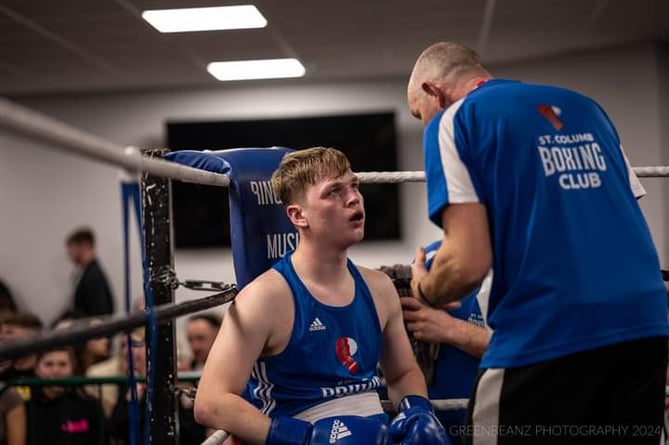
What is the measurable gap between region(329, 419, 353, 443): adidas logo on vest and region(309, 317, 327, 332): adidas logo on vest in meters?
0.22

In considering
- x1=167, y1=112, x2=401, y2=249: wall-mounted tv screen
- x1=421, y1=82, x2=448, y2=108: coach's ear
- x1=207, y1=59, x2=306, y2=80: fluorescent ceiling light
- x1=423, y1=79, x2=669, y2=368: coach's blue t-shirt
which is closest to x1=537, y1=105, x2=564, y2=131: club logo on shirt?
x1=423, y1=79, x2=669, y2=368: coach's blue t-shirt

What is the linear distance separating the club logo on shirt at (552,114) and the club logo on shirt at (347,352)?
0.65 metres

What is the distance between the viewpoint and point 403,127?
7652 millimetres

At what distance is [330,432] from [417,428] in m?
0.17

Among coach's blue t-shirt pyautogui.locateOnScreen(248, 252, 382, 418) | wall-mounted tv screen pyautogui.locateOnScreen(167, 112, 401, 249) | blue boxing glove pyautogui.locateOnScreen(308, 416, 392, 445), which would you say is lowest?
blue boxing glove pyautogui.locateOnScreen(308, 416, 392, 445)

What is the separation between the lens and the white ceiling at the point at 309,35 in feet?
17.1

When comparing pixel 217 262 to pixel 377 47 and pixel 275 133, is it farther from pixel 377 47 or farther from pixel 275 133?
pixel 377 47

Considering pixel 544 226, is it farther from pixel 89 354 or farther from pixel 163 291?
pixel 89 354

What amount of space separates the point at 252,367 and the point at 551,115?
0.76 meters

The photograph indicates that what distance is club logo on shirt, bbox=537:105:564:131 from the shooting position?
1585mm

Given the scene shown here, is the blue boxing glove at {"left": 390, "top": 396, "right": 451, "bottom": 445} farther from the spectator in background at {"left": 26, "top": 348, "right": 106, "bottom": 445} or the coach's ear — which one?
the spectator in background at {"left": 26, "top": 348, "right": 106, "bottom": 445}

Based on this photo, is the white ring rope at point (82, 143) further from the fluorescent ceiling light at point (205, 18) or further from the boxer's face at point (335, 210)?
the fluorescent ceiling light at point (205, 18)

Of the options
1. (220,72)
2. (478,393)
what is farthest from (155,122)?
(478,393)

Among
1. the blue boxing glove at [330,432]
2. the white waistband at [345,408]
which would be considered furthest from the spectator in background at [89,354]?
the blue boxing glove at [330,432]
